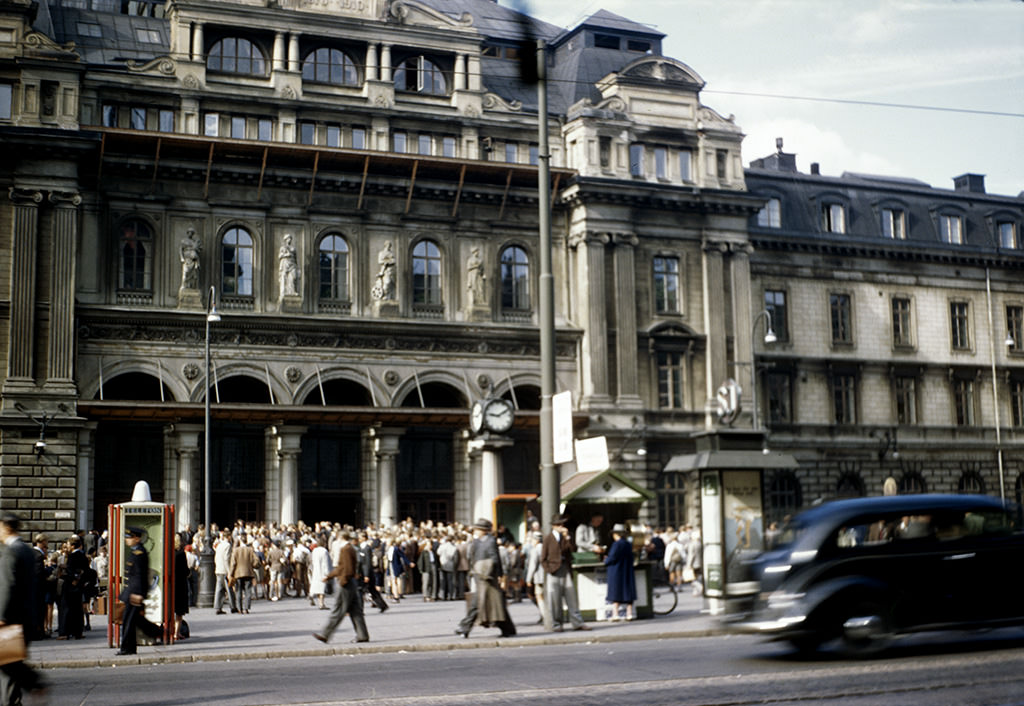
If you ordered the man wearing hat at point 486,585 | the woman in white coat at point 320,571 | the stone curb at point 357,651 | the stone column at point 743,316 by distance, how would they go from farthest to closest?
1. the stone column at point 743,316
2. the woman in white coat at point 320,571
3. the man wearing hat at point 486,585
4. the stone curb at point 357,651

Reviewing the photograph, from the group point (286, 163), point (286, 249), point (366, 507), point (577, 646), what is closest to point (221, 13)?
point (286, 163)

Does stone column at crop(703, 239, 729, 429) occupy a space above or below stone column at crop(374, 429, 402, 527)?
above

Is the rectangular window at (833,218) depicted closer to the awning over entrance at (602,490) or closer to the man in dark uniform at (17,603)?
the awning over entrance at (602,490)

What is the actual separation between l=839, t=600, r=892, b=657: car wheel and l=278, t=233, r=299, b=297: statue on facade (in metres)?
34.2

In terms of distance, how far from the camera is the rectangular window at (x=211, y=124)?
4609 cm

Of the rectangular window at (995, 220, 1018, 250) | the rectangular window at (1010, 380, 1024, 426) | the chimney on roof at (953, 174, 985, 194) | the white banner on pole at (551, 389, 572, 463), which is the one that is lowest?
the white banner on pole at (551, 389, 572, 463)

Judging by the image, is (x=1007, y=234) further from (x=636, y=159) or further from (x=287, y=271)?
(x=287, y=271)

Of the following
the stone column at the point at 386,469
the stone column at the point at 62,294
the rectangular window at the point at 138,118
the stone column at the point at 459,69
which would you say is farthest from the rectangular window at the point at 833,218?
the stone column at the point at 62,294

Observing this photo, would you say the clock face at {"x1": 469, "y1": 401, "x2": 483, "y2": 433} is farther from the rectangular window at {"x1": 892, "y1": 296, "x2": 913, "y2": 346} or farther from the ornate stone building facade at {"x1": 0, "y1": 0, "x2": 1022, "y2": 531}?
the rectangular window at {"x1": 892, "y1": 296, "x2": 913, "y2": 346}

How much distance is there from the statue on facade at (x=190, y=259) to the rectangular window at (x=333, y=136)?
6116 mm

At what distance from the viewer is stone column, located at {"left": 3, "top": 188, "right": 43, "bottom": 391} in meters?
41.6

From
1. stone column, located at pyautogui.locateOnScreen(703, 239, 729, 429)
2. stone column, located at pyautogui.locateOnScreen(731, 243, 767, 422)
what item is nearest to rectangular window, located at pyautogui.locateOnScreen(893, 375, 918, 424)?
stone column, located at pyautogui.locateOnScreen(731, 243, 767, 422)

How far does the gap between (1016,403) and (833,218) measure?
41.3ft

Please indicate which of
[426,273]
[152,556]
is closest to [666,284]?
[426,273]
